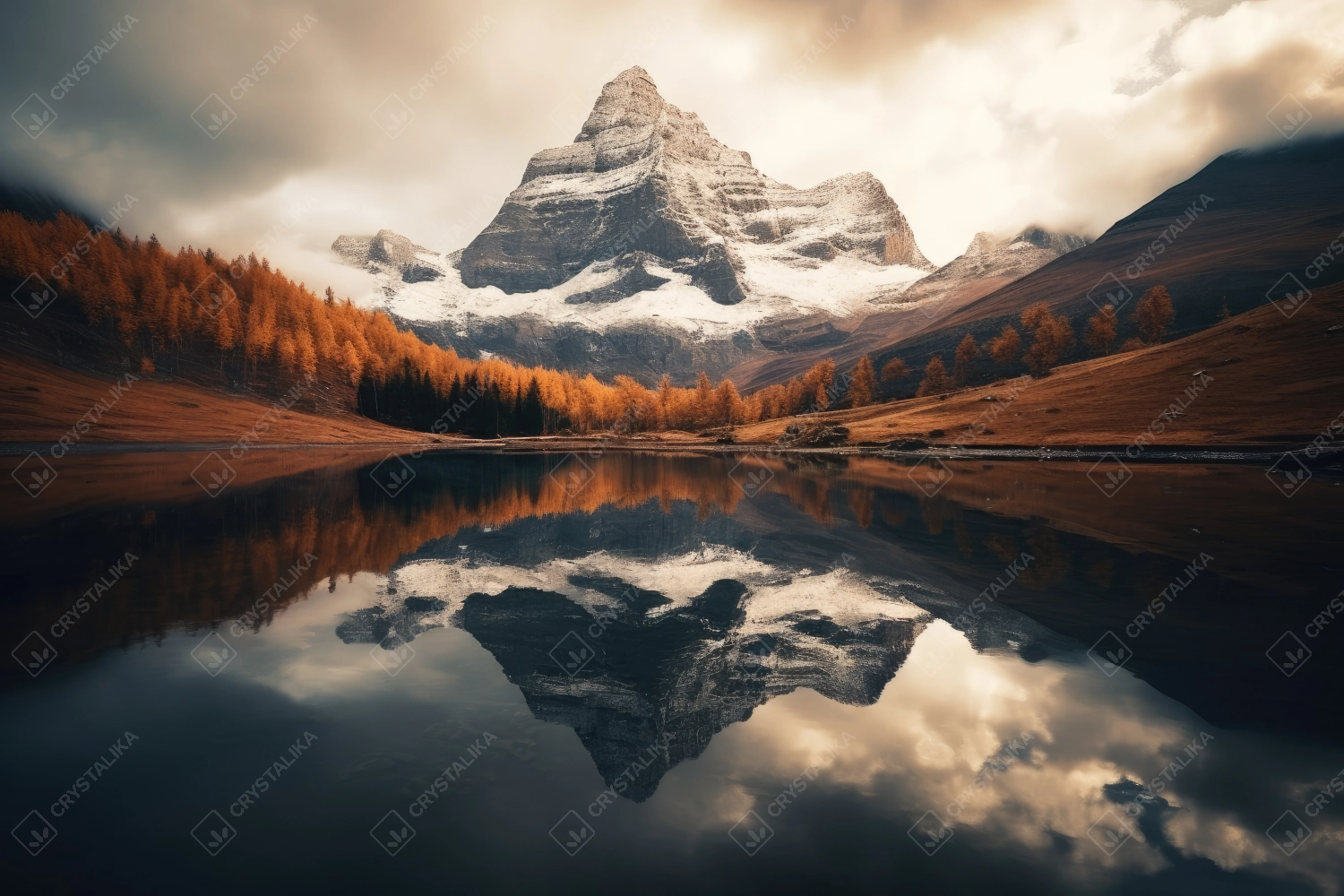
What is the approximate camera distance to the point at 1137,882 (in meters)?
7.00

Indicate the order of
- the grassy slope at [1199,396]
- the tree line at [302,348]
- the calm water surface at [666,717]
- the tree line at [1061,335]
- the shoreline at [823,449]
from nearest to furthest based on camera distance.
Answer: the calm water surface at [666,717] → the shoreline at [823,449] → the grassy slope at [1199,396] → the tree line at [302,348] → the tree line at [1061,335]

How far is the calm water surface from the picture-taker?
7.26 m

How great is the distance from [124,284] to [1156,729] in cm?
15834

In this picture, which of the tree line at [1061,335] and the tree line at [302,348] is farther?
the tree line at [1061,335]

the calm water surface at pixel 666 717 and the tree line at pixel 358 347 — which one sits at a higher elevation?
the tree line at pixel 358 347

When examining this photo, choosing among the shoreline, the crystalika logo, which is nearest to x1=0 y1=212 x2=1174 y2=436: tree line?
the crystalika logo

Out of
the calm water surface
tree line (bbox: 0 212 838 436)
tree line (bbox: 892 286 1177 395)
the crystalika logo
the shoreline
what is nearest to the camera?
the calm water surface

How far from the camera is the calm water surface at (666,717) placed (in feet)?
23.8

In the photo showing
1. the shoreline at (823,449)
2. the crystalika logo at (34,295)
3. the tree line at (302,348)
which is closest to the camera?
the shoreline at (823,449)

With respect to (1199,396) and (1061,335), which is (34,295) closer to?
(1199,396)

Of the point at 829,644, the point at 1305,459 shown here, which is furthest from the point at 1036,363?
the point at 829,644

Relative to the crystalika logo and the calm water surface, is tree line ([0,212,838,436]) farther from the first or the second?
the calm water surface

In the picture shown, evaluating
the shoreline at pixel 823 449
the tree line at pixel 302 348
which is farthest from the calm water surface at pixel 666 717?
the tree line at pixel 302 348

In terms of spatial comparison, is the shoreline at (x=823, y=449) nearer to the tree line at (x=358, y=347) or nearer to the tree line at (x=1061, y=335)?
the tree line at (x=358, y=347)
